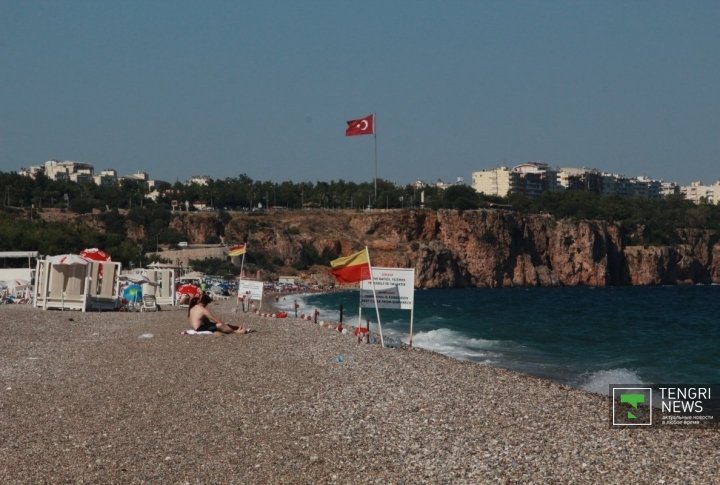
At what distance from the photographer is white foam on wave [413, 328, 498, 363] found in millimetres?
25641

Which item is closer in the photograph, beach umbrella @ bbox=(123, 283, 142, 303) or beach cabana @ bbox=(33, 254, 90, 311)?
beach cabana @ bbox=(33, 254, 90, 311)

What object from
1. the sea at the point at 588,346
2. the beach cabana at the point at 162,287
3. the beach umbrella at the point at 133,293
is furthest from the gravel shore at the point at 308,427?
the beach cabana at the point at 162,287

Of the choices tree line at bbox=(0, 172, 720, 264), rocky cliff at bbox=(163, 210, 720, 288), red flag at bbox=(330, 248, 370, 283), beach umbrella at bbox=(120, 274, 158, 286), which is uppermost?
tree line at bbox=(0, 172, 720, 264)

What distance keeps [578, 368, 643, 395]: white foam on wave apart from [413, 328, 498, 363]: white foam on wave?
348 centimetres

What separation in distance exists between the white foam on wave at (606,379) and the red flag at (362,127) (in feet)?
80.4

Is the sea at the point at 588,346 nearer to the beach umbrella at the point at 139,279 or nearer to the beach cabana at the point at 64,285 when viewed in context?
the beach umbrella at the point at 139,279

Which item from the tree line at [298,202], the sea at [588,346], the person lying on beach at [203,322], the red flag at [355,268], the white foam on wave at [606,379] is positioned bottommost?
the sea at [588,346]

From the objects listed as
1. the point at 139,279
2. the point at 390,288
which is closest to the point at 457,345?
the point at 390,288

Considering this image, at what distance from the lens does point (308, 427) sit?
1084cm

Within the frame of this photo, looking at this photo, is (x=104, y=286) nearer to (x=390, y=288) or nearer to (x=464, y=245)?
(x=390, y=288)

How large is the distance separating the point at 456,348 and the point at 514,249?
114 m

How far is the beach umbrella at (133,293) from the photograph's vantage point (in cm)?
4322

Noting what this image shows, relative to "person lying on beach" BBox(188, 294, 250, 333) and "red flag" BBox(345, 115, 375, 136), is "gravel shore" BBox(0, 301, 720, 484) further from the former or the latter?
"red flag" BBox(345, 115, 375, 136)

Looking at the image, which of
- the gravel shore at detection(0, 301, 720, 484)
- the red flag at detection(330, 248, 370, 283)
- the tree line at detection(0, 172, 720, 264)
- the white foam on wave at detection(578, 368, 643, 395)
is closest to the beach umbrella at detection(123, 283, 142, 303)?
the red flag at detection(330, 248, 370, 283)
